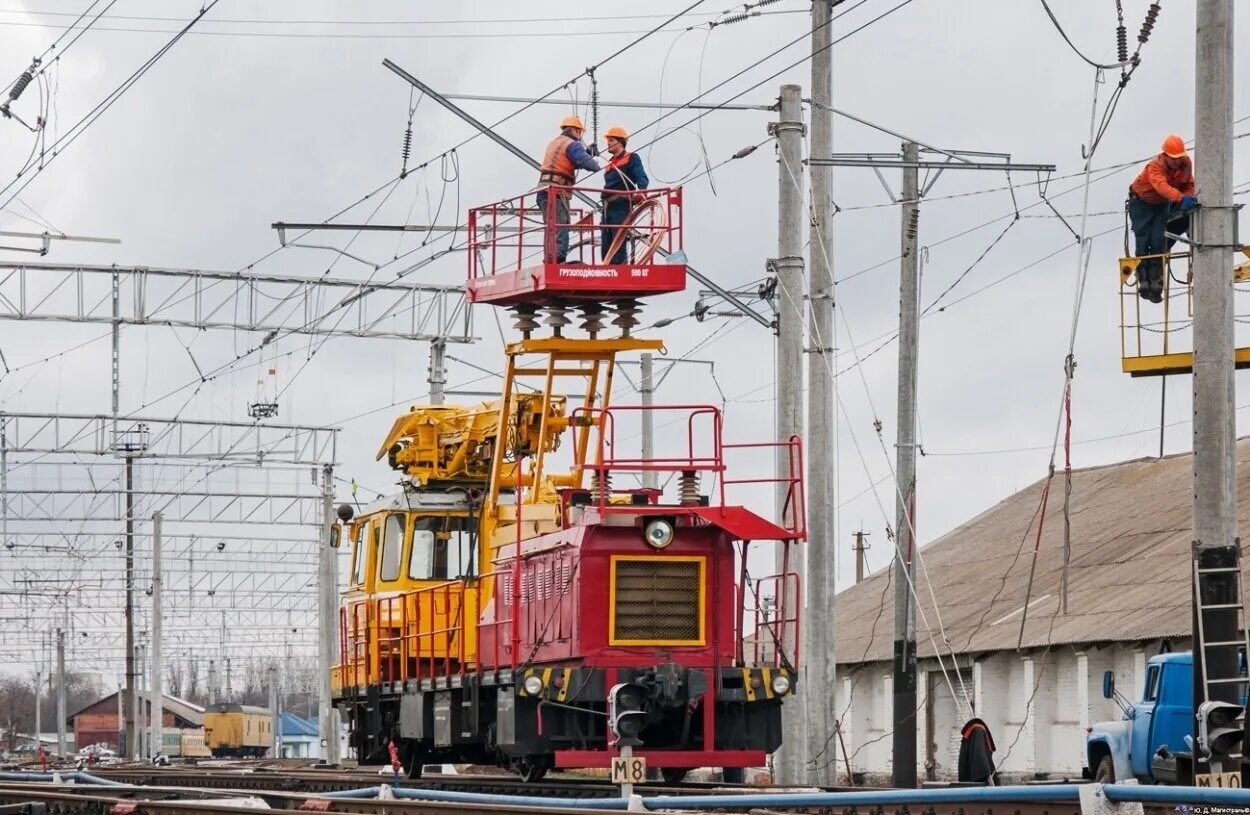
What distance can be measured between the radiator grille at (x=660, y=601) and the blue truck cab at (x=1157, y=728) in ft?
19.9

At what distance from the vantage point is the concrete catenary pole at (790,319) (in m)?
22.1

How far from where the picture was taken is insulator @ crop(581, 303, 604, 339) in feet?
69.2

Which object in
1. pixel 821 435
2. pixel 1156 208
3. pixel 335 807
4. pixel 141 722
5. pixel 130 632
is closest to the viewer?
pixel 335 807

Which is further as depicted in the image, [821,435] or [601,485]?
[821,435]

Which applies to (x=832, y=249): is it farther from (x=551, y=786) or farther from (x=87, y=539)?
Result: (x=87, y=539)

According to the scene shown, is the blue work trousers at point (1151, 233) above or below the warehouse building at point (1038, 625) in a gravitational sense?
above

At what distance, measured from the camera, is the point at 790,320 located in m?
22.2

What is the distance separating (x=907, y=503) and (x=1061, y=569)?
15.0 meters

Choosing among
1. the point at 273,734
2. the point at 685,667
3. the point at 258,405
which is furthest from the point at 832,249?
the point at 273,734

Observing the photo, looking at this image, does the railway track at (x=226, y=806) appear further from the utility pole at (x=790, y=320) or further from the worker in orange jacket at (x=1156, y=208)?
the worker in orange jacket at (x=1156, y=208)

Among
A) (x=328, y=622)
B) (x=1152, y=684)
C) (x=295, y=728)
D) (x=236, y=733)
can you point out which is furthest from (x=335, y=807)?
(x=295, y=728)

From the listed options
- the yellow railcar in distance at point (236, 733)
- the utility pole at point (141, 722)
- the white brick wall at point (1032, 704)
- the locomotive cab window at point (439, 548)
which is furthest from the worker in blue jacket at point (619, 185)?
the yellow railcar in distance at point (236, 733)

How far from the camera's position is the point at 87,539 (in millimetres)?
75500

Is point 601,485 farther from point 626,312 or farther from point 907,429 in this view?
point 907,429
